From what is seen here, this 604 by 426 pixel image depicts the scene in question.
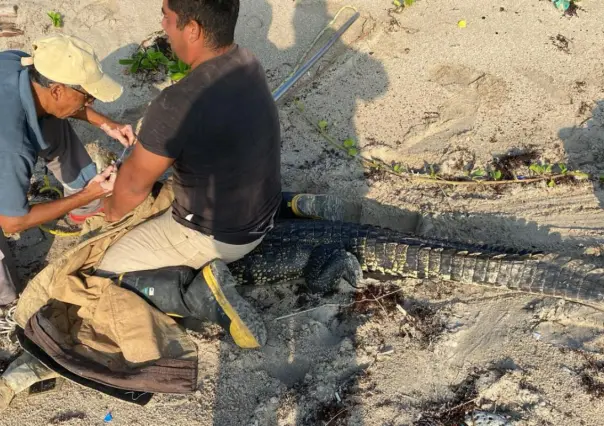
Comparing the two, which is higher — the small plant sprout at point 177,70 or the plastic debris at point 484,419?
the small plant sprout at point 177,70

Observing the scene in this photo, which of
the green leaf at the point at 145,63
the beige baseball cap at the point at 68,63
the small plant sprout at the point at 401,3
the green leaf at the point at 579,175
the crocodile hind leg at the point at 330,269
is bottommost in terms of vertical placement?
the crocodile hind leg at the point at 330,269

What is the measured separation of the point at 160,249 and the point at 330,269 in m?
1.24

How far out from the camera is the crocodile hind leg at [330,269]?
4.09 metres

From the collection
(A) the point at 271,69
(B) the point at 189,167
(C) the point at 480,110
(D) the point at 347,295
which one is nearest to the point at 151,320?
(B) the point at 189,167

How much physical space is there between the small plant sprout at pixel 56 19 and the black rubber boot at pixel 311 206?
332 cm

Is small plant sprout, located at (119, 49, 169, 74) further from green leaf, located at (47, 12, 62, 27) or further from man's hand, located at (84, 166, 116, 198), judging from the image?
man's hand, located at (84, 166, 116, 198)

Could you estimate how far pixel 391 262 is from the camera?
420 cm

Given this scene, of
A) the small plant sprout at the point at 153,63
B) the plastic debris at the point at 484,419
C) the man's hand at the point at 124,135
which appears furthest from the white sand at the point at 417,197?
the man's hand at the point at 124,135

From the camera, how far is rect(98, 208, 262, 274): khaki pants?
3.60 meters

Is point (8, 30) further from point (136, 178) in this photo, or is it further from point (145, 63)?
point (136, 178)

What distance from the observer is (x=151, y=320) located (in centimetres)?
354

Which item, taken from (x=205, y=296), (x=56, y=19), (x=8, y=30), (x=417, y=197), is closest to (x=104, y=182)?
(x=205, y=296)

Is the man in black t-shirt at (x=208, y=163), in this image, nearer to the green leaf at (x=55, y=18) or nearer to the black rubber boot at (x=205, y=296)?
the black rubber boot at (x=205, y=296)

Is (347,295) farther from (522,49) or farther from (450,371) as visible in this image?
(522,49)
